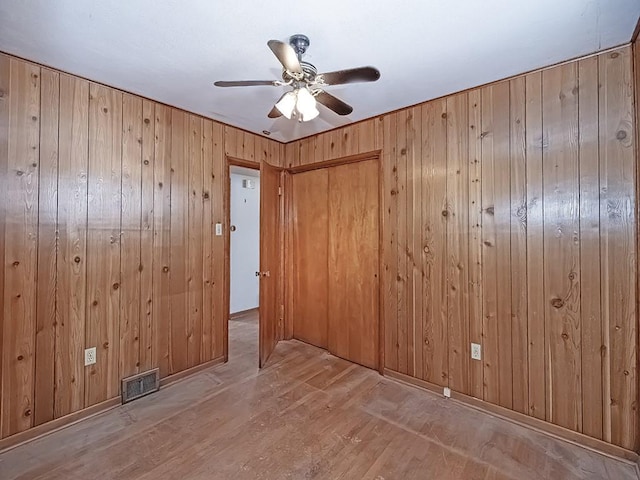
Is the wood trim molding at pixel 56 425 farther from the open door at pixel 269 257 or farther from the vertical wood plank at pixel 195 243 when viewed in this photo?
the open door at pixel 269 257

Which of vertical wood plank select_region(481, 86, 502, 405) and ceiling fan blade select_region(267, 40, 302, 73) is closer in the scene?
ceiling fan blade select_region(267, 40, 302, 73)

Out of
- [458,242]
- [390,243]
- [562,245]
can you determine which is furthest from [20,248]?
[562,245]

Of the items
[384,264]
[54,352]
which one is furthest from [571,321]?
[54,352]

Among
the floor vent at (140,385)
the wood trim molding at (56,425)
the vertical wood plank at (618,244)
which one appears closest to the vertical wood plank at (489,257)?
the vertical wood plank at (618,244)

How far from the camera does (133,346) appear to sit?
249 centimetres

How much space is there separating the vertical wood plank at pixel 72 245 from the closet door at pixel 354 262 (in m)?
2.23

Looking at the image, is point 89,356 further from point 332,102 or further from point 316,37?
point 316,37

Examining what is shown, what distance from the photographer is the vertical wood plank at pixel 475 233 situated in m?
2.36

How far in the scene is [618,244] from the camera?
1.84 m

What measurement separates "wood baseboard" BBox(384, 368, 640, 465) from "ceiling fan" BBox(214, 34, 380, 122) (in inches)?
92.3

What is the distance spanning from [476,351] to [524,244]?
2.95 ft

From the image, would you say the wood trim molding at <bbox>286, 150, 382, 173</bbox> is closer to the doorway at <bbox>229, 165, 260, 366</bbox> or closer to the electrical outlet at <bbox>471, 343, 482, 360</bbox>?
the doorway at <bbox>229, 165, 260, 366</bbox>

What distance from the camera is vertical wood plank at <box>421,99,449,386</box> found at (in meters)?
2.54

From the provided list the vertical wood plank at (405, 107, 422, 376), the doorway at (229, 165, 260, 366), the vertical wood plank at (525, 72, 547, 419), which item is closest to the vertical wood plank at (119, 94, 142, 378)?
the doorway at (229, 165, 260, 366)
